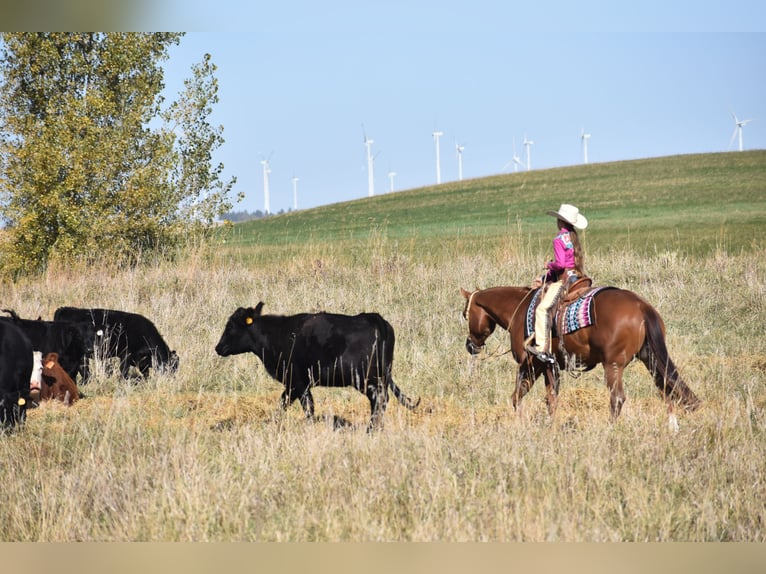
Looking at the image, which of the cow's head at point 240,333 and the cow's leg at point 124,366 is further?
the cow's leg at point 124,366

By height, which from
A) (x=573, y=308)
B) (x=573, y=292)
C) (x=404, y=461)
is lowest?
(x=404, y=461)

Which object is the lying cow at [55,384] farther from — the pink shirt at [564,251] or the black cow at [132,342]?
the pink shirt at [564,251]

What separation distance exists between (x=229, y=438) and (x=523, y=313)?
341 centimetres

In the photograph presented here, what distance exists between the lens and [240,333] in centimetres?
1046

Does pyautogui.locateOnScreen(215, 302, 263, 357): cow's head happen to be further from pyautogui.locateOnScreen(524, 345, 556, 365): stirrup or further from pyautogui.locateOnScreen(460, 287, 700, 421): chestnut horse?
pyautogui.locateOnScreen(524, 345, 556, 365): stirrup

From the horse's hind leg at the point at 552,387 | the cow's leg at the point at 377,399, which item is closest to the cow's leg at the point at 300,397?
the cow's leg at the point at 377,399

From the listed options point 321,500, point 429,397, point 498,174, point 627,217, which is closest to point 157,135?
point 429,397

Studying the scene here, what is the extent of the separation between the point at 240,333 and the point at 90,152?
1518 centimetres

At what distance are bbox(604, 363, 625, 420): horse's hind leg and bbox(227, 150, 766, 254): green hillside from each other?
76.1 feet

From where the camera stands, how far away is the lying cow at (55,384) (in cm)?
1121

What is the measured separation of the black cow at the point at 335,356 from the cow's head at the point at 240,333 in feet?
0.38

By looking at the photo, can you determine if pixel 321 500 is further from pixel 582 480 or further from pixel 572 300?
pixel 572 300

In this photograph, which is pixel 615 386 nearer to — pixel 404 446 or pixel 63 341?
pixel 404 446

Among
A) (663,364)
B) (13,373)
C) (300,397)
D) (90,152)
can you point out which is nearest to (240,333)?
(300,397)
